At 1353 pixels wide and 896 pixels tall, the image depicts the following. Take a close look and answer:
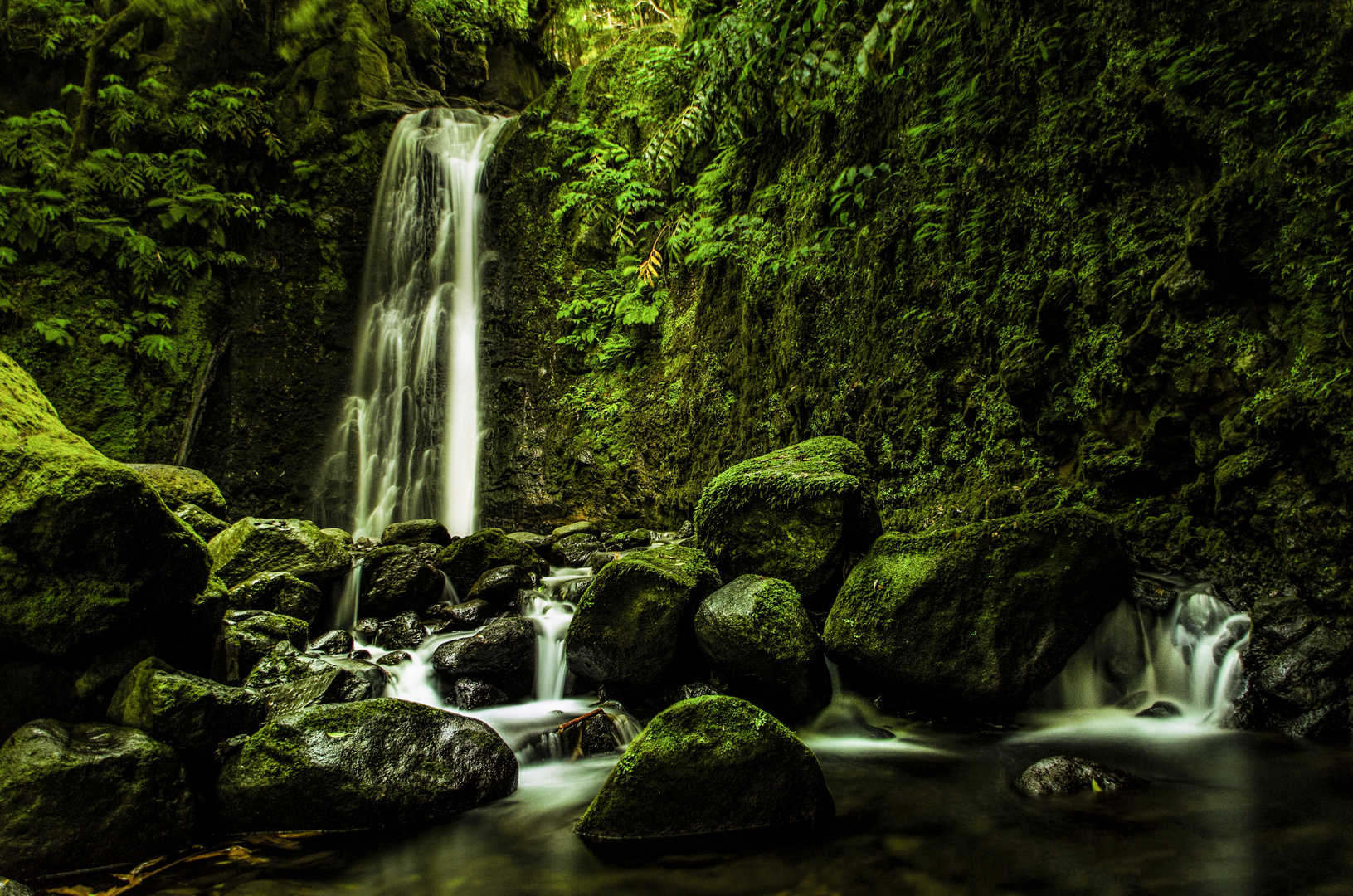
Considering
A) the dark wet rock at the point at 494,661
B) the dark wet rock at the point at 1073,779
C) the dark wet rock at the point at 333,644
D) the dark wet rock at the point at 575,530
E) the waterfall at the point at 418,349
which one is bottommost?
the dark wet rock at the point at 1073,779

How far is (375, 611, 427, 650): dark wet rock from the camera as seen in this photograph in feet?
19.3

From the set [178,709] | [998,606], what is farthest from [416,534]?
[998,606]

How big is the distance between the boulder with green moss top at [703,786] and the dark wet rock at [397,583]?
408 centimetres

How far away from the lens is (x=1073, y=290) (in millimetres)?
4746

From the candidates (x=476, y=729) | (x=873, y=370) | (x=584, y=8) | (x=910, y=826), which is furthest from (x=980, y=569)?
(x=584, y=8)

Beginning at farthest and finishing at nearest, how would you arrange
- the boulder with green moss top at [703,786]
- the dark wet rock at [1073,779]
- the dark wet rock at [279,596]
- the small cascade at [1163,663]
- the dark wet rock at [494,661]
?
the dark wet rock at [279,596], the dark wet rock at [494,661], the small cascade at [1163,663], the dark wet rock at [1073,779], the boulder with green moss top at [703,786]

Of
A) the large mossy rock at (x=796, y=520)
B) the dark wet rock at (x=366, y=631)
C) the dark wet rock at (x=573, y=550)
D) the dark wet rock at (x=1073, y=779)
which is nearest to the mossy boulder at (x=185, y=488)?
the dark wet rock at (x=366, y=631)

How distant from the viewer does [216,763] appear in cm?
328

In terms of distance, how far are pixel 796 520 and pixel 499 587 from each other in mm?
3190

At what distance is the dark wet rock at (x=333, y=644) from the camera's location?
5.53 metres

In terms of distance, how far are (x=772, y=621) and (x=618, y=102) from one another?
32.9 feet

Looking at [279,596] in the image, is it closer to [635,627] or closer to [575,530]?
[635,627]

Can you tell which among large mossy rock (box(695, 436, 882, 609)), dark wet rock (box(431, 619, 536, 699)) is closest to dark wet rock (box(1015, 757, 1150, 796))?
large mossy rock (box(695, 436, 882, 609))

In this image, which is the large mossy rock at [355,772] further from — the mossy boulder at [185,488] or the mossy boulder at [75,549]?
the mossy boulder at [185,488]
